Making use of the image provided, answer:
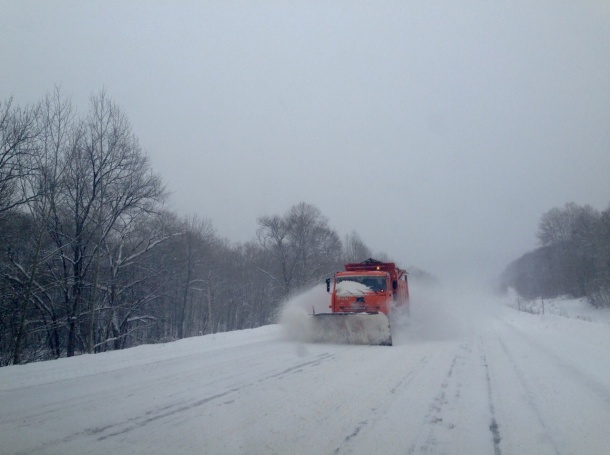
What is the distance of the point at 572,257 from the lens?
52.2 m

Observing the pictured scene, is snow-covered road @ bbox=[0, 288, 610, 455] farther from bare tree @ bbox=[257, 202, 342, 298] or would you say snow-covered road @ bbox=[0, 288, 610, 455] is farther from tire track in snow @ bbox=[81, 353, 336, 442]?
bare tree @ bbox=[257, 202, 342, 298]

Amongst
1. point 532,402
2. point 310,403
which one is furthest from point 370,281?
point 310,403

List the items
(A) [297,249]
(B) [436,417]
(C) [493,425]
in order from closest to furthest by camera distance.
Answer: (C) [493,425], (B) [436,417], (A) [297,249]

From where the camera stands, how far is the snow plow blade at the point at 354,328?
520 inches

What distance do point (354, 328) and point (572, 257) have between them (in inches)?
1980

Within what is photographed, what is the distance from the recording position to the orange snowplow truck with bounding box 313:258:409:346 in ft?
43.7

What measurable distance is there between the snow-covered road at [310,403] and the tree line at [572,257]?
121ft

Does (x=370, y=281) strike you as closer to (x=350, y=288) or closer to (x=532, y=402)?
(x=350, y=288)

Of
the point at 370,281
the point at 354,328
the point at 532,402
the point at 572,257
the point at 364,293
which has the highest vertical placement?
the point at 572,257

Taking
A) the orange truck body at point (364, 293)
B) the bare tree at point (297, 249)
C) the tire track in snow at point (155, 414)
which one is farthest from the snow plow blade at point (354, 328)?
the bare tree at point (297, 249)

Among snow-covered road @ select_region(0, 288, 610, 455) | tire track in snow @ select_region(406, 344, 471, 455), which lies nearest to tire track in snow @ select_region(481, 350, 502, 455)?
snow-covered road @ select_region(0, 288, 610, 455)

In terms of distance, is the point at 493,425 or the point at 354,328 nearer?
the point at 493,425

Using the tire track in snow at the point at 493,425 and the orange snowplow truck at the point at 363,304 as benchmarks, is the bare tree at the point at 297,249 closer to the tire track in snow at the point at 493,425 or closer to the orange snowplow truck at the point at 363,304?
the orange snowplow truck at the point at 363,304

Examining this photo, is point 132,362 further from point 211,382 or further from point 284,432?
point 284,432
